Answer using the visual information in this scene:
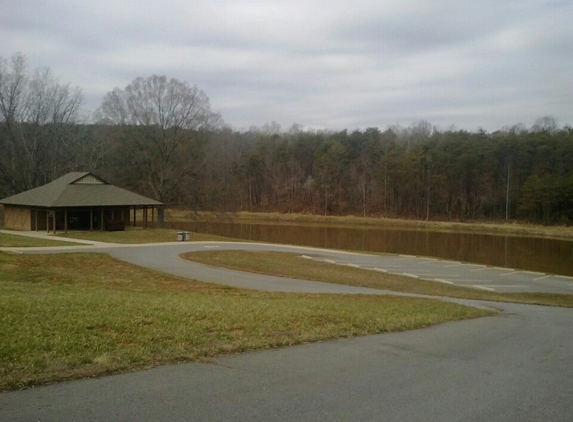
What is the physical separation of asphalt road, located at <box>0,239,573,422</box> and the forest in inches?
1720

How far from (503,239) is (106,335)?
51.0 meters

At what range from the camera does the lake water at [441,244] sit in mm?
36938

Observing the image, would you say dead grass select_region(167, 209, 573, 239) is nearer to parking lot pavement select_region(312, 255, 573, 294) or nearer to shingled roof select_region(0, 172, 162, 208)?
shingled roof select_region(0, 172, 162, 208)

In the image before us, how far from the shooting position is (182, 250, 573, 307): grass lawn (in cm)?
2028

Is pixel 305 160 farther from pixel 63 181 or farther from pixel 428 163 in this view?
pixel 63 181

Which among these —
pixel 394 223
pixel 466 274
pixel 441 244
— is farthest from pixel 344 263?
pixel 394 223

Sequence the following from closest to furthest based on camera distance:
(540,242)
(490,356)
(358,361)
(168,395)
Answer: (168,395), (358,361), (490,356), (540,242)

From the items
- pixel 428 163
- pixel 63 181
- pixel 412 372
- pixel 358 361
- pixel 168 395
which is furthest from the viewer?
pixel 428 163

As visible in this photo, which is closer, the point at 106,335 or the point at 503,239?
the point at 106,335

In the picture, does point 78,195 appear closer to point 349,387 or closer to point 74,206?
point 74,206

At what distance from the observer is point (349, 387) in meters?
6.05

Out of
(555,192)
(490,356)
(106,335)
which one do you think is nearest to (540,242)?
(555,192)

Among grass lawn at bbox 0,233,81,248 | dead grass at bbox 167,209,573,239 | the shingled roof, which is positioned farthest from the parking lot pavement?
dead grass at bbox 167,209,573,239

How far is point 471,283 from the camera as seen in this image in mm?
24281
